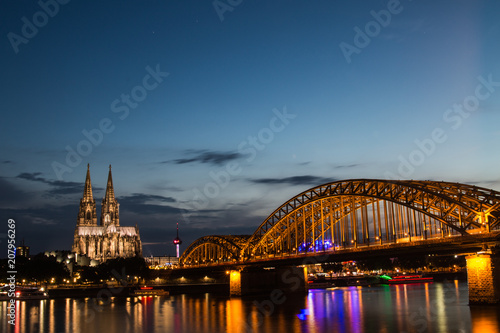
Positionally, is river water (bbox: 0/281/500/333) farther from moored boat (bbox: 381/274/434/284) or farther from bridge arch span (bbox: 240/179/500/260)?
moored boat (bbox: 381/274/434/284)

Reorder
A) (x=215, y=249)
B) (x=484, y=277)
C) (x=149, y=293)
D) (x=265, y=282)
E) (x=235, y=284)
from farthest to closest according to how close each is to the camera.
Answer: (x=215, y=249) → (x=149, y=293) → (x=265, y=282) → (x=235, y=284) → (x=484, y=277)

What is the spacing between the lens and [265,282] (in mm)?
99750

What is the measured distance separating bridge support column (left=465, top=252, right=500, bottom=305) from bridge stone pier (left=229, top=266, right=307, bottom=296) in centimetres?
4487

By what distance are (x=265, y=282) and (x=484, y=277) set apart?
52384 mm

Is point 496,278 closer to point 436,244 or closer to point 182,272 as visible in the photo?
point 436,244

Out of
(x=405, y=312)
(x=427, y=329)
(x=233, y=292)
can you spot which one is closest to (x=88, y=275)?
(x=233, y=292)

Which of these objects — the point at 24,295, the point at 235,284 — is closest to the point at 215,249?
the point at 235,284

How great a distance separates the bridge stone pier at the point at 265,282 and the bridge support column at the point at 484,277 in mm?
44875

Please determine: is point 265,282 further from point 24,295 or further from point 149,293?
point 24,295

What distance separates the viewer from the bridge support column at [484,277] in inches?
2020

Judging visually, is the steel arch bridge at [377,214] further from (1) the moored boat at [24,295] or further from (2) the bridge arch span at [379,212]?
(1) the moored boat at [24,295]

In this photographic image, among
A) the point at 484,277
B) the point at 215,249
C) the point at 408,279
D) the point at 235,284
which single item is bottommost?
the point at 408,279

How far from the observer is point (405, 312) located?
5675cm

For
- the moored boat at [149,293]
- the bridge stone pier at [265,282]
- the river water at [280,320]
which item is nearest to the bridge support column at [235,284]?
the bridge stone pier at [265,282]
